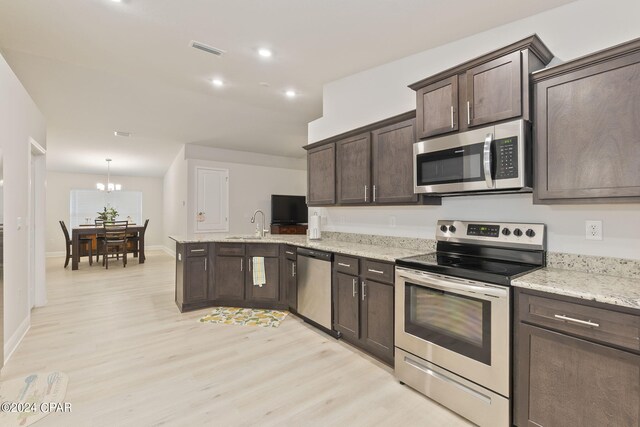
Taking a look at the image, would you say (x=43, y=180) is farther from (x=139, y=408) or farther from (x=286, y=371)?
(x=286, y=371)

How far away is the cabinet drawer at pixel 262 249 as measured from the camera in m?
3.76

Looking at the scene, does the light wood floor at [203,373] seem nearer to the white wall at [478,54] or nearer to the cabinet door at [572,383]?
the cabinet door at [572,383]

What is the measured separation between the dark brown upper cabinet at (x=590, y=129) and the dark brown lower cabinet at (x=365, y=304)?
4.06 feet

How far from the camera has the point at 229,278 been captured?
389 centimetres

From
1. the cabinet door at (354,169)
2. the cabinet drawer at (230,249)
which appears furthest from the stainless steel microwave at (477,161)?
the cabinet drawer at (230,249)

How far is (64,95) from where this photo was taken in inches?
166

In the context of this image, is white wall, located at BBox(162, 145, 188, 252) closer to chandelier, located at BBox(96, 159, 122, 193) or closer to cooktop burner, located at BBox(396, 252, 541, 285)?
chandelier, located at BBox(96, 159, 122, 193)

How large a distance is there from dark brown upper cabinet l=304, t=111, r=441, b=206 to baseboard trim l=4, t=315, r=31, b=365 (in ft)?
10.1

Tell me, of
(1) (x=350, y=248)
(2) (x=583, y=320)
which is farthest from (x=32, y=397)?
(2) (x=583, y=320)

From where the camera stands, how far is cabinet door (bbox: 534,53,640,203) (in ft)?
5.15

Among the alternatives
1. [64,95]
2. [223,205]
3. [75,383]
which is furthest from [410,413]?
[223,205]

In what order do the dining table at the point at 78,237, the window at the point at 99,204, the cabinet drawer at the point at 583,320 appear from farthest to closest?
1. the window at the point at 99,204
2. the dining table at the point at 78,237
3. the cabinet drawer at the point at 583,320

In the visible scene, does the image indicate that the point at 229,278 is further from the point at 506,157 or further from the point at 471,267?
the point at 506,157

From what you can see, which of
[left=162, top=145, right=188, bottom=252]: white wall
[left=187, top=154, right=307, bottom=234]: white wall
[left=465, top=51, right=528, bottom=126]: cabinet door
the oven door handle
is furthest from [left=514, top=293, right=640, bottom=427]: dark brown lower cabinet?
[left=162, top=145, right=188, bottom=252]: white wall
